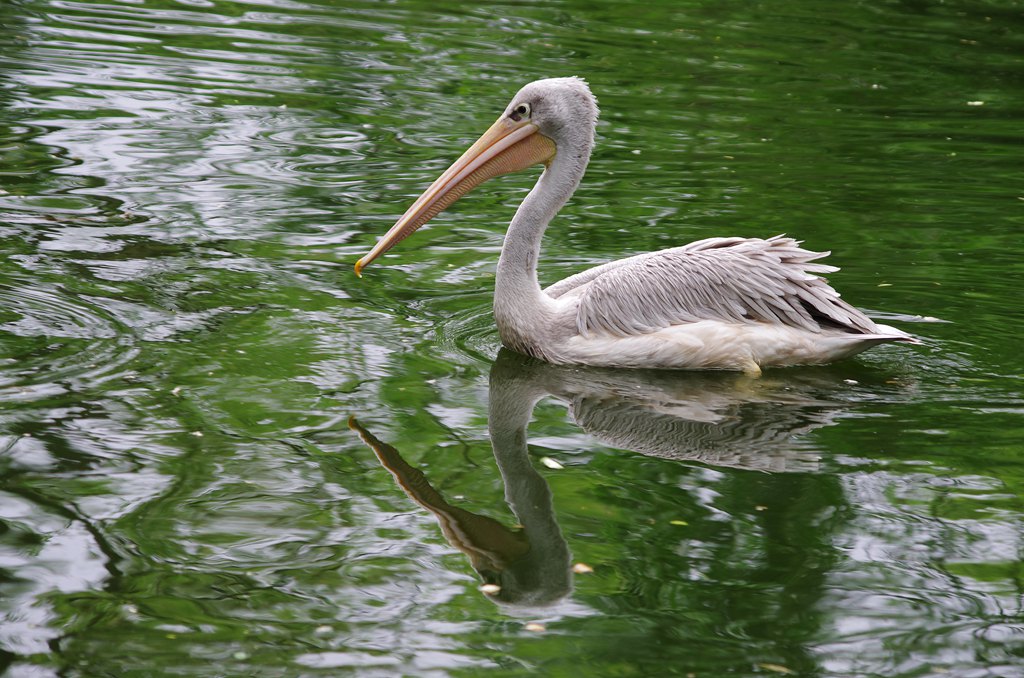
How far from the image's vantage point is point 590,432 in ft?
17.1

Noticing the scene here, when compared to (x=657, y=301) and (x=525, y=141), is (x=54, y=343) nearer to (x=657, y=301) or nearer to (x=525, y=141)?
(x=525, y=141)

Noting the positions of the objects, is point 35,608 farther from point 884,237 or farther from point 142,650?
point 884,237

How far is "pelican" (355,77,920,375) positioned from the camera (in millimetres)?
5762

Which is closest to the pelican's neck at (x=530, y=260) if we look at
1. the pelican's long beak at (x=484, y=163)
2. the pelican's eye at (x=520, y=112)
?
the pelican's long beak at (x=484, y=163)

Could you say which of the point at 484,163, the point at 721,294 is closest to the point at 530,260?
the point at 484,163

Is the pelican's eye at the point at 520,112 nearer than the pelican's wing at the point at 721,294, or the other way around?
the pelican's wing at the point at 721,294

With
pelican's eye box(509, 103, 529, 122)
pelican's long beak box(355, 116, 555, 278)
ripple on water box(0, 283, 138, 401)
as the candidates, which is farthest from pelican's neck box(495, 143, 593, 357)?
ripple on water box(0, 283, 138, 401)

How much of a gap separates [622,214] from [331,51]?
4941 millimetres

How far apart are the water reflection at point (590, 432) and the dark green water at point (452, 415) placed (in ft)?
0.06

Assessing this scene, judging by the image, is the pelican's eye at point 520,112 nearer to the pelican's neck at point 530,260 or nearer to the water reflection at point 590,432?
the pelican's neck at point 530,260

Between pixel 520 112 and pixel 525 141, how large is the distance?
0.43 feet

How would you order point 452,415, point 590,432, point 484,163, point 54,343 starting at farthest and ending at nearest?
point 484,163 → point 54,343 → point 452,415 → point 590,432

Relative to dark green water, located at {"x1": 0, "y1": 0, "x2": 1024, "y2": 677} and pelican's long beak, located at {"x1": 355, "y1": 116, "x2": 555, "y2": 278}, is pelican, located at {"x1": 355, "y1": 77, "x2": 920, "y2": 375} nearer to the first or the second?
pelican's long beak, located at {"x1": 355, "y1": 116, "x2": 555, "y2": 278}

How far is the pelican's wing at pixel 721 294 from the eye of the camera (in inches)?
228
